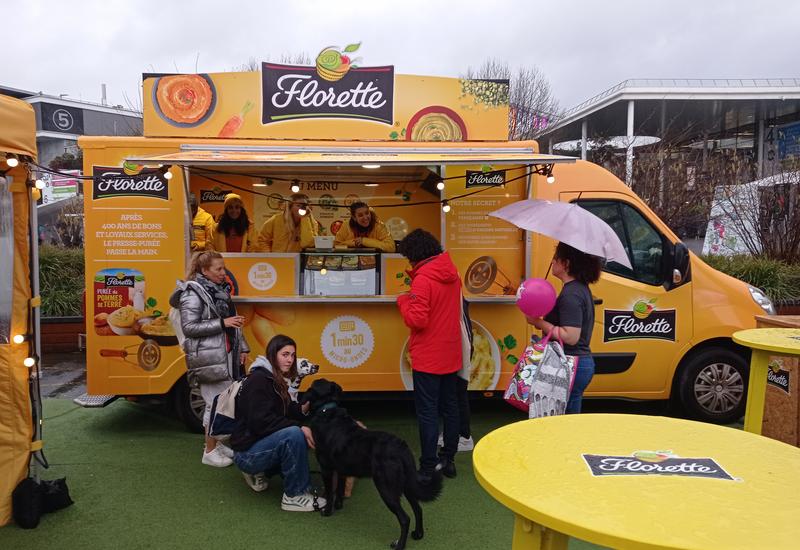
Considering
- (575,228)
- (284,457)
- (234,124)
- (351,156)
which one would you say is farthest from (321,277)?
(575,228)

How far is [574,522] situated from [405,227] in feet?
17.2

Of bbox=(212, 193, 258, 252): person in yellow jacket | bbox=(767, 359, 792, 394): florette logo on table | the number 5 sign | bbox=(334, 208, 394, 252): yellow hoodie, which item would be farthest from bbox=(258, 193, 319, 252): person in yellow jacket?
the number 5 sign

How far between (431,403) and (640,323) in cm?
234

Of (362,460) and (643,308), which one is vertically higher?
(643,308)

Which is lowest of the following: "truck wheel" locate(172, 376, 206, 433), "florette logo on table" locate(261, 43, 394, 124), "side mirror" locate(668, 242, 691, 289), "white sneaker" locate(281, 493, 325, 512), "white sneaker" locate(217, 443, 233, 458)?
"white sneaker" locate(281, 493, 325, 512)

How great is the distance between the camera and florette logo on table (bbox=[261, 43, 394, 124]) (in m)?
5.23

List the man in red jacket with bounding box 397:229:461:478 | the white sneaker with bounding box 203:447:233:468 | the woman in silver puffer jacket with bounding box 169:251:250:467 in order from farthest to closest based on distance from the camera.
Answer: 1. the white sneaker with bounding box 203:447:233:468
2. the woman in silver puffer jacket with bounding box 169:251:250:467
3. the man in red jacket with bounding box 397:229:461:478

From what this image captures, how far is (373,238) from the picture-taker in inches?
233

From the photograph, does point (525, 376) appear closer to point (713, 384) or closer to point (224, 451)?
point (224, 451)

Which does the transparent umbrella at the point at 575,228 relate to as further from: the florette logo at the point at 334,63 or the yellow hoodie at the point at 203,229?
the yellow hoodie at the point at 203,229

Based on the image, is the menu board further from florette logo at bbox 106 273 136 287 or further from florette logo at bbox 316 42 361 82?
florette logo at bbox 106 273 136 287

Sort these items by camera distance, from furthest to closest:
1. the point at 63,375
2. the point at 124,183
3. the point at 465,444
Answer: the point at 63,375, the point at 465,444, the point at 124,183

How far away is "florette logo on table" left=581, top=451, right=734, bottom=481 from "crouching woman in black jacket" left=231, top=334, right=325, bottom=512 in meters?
2.21

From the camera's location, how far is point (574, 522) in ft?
5.36
